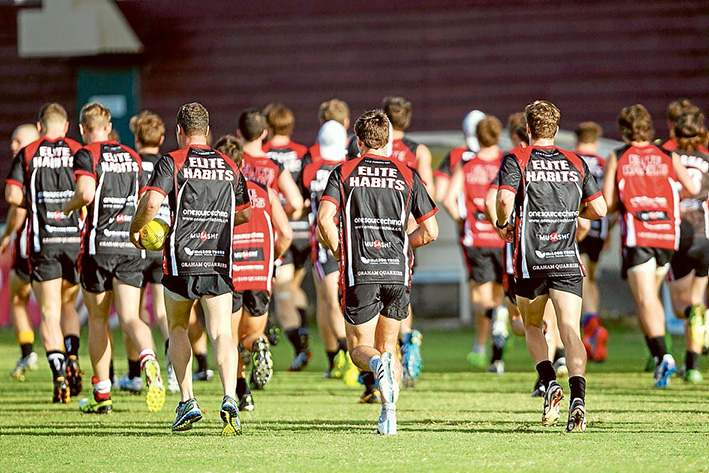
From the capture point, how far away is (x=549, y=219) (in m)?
6.98

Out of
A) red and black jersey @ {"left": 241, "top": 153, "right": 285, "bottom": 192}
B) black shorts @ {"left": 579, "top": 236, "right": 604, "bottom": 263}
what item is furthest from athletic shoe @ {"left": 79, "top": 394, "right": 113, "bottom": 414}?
black shorts @ {"left": 579, "top": 236, "right": 604, "bottom": 263}

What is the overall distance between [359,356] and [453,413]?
126cm

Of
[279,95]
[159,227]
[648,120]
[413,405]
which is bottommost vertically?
[413,405]

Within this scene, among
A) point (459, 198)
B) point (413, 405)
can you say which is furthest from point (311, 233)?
point (413, 405)

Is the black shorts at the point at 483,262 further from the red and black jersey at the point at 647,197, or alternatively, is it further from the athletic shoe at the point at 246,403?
the athletic shoe at the point at 246,403

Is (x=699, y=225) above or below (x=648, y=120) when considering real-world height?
Answer: below

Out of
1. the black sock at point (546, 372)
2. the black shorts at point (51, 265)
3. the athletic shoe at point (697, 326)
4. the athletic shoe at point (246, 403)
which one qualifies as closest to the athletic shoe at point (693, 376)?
the athletic shoe at point (697, 326)

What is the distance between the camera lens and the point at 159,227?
6836 mm

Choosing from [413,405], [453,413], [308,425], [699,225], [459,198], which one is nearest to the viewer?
[308,425]

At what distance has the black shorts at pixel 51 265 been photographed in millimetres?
9016

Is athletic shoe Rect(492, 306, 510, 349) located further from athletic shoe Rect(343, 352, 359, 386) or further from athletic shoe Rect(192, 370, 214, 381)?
athletic shoe Rect(192, 370, 214, 381)

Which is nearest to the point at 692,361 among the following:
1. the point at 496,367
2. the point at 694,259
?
the point at 694,259

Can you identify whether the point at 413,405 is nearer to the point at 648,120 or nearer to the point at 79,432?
the point at 79,432

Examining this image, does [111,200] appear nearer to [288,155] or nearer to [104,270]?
[104,270]
